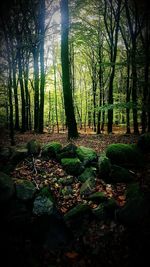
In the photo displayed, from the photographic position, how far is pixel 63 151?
27.5 feet

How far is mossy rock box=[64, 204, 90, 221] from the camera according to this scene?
5.76m

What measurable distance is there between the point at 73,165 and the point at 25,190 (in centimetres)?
→ 189

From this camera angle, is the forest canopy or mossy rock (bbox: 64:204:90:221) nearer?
mossy rock (bbox: 64:204:90:221)

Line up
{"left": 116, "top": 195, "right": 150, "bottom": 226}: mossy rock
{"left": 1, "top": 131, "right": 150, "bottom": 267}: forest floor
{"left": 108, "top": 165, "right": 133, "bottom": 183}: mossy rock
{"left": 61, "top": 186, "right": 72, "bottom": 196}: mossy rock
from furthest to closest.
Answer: {"left": 108, "top": 165, "right": 133, "bottom": 183}: mossy rock, {"left": 61, "top": 186, "right": 72, "bottom": 196}: mossy rock, {"left": 116, "top": 195, "right": 150, "bottom": 226}: mossy rock, {"left": 1, "top": 131, "right": 150, "bottom": 267}: forest floor

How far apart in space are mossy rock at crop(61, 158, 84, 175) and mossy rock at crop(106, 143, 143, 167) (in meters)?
1.13

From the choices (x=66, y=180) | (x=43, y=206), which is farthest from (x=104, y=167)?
(x=43, y=206)

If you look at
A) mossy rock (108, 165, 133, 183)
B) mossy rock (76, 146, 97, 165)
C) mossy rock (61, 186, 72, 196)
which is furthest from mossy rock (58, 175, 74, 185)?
mossy rock (108, 165, 133, 183)

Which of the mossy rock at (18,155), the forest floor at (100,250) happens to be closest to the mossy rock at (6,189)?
the forest floor at (100,250)

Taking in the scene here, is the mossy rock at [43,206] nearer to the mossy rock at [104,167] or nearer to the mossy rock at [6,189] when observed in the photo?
the mossy rock at [6,189]

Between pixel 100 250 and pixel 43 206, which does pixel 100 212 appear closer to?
pixel 100 250

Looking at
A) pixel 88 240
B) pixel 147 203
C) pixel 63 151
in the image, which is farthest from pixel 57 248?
pixel 63 151

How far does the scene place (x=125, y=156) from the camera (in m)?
7.44

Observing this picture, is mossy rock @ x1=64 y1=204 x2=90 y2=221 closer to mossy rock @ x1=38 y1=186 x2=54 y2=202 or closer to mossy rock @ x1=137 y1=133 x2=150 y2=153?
mossy rock @ x1=38 y1=186 x2=54 y2=202

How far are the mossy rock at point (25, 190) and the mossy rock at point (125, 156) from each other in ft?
9.72
